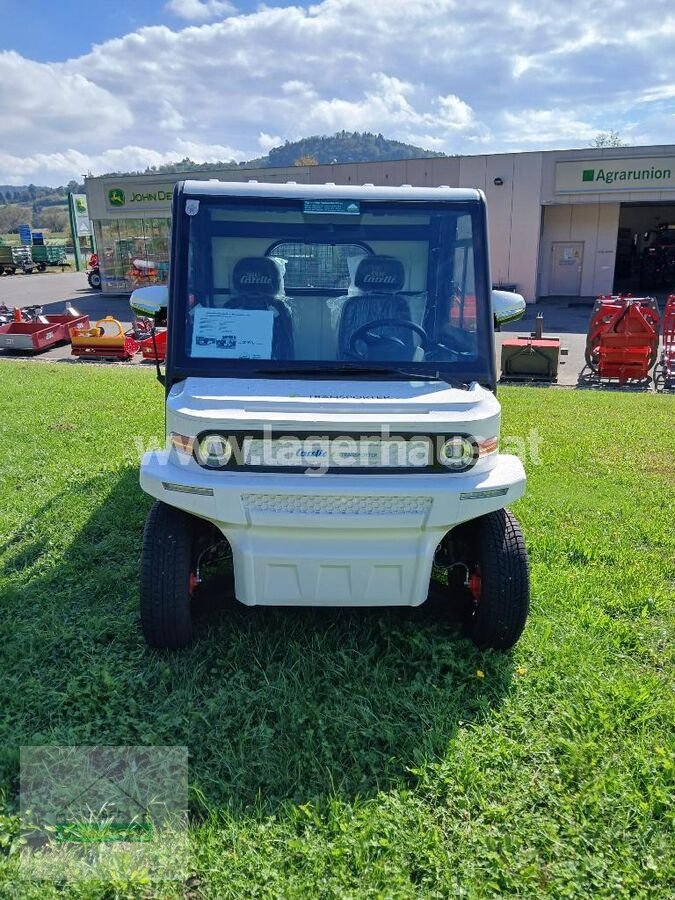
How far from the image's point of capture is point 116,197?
2798 cm

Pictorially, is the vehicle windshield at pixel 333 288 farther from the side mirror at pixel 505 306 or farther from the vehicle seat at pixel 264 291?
the side mirror at pixel 505 306

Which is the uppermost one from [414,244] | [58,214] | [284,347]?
[58,214]

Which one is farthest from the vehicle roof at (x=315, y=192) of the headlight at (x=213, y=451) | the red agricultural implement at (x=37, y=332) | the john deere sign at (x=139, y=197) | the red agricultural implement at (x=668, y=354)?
the john deere sign at (x=139, y=197)

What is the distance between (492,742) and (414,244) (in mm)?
2477

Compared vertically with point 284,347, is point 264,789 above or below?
below

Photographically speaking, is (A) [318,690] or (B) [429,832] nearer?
(B) [429,832]

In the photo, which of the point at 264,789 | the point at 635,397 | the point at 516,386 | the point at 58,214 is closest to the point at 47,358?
the point at 516,386

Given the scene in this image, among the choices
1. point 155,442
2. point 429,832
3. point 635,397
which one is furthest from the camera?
point 635,397

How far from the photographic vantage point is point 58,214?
417 ft

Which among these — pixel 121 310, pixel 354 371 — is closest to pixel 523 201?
pixel 121 310

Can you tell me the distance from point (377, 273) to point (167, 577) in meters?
1.90

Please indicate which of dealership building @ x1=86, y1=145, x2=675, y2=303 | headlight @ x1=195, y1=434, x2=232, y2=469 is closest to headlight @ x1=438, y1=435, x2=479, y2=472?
headlight @ x1=195, y1=434, x2=232, y2=469

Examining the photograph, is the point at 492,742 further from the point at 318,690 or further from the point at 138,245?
the point at 138,245

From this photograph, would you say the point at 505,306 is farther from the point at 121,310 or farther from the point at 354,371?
the point at 121,310
